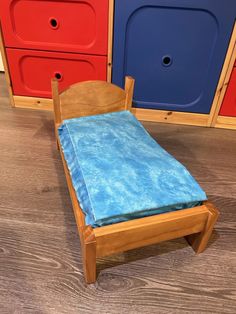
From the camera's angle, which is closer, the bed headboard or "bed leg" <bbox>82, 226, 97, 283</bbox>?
"bed leg" <bbox>82, 226, 97, 283</bbox>

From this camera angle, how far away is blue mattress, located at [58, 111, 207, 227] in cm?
76

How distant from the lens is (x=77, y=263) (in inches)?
35.5

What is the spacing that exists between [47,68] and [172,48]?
0.84 meters

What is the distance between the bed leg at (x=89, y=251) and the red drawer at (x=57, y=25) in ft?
4.05

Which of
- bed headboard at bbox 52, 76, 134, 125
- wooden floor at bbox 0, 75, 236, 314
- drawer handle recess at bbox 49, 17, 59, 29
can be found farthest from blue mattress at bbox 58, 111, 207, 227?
drawer handle recess at bbox 49, 17, 59, 29

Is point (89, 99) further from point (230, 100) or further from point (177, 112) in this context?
point (230, 100)

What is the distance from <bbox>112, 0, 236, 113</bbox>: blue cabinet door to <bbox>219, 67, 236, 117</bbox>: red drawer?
0.30 feet

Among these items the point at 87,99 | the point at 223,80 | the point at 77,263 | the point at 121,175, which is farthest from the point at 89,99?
the point at 223,80

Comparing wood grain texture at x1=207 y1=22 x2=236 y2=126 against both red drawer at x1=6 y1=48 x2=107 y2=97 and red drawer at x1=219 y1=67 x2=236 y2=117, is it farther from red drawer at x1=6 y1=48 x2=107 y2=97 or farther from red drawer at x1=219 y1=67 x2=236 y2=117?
red drawer at x1=6 y1=48 x2=107 y2=97

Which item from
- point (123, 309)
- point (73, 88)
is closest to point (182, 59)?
point (73, 88)

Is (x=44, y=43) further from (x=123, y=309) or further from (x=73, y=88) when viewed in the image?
(x=123, y=309)

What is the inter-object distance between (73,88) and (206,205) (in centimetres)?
81

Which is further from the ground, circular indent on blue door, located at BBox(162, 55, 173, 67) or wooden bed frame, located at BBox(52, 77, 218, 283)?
circular indent on blue door, located at BBox(162, 55, 173, 67)

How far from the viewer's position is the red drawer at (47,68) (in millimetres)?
1632
